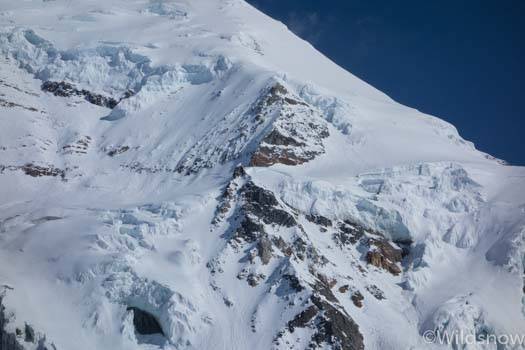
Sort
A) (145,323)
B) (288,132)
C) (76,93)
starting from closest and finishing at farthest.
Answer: (145,323) < (288,132) < (76,93)

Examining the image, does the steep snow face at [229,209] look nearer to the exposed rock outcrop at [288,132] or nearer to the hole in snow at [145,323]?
the hole in snow at [145,323]

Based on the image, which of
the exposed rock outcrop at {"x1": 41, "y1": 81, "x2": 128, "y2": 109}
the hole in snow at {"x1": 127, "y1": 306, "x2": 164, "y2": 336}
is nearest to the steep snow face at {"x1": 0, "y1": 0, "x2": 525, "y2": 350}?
the hole in snow at {"x1": 127, "y1": 306, "x2": 164, "y2": 336}

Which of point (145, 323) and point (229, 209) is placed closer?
point (145, 323)

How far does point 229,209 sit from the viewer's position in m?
83.9

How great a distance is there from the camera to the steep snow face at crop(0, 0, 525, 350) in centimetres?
7181

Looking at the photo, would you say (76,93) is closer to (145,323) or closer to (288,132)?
(288,132)

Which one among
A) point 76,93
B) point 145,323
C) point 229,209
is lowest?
point 76,93

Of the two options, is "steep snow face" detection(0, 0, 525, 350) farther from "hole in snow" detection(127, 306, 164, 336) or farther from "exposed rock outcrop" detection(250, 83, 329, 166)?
"exposed rock outcrop" detection(250, 83, 329, 166)

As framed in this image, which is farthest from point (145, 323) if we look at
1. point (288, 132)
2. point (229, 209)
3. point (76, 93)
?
point (76, 93)

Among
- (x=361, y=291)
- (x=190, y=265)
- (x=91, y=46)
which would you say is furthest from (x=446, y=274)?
(x=91, y=46)

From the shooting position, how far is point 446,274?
81.8 m

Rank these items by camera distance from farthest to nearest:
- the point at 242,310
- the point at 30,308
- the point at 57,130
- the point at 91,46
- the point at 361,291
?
the point at 91,46, the point at 57,130, the point at 361,291, the point at 242,310, the point at 30,308

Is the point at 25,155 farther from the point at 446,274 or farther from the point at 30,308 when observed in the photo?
the point at 446,274

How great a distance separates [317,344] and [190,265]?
52.6ft
